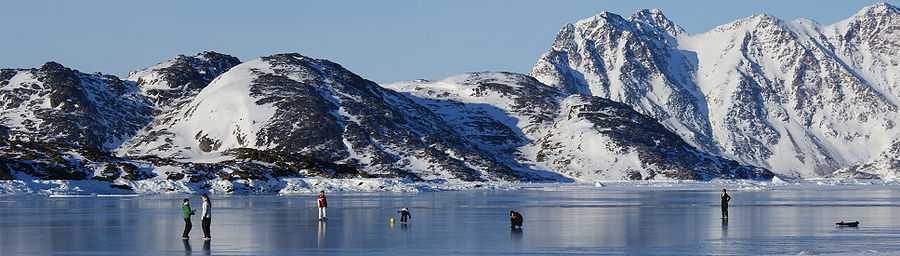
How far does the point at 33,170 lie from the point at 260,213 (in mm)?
93709

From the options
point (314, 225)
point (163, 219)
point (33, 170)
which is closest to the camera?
point (314, 225)

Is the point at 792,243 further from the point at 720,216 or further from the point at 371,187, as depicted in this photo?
the point at 371,187

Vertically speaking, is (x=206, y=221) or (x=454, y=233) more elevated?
(x=206, y=221)

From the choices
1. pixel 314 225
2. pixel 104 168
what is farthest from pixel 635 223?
pixel 104 168

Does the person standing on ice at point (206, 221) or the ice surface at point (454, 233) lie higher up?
the person standing on ice at point (206, 221)

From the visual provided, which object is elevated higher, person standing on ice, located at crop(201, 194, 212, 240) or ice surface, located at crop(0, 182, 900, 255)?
person standing on ice, located at crop(201, 194, 212, 240)

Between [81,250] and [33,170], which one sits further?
[33,170]

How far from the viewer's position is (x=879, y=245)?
166ft

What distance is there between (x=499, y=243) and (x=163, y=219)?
27.2 meters

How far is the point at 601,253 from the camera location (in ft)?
155

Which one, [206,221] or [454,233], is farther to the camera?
[454,233]

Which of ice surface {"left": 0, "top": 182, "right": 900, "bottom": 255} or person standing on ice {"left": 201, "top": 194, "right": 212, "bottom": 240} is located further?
person standing on ice {"left": 201, "top": 194, "right": 212, "bottom": 240}

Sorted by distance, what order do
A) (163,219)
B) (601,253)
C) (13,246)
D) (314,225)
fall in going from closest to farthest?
(601,253) < (13,246) < (314,225) < (163,219)

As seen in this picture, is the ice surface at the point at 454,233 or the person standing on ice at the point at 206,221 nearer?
the ice surface at the point at 454,233
